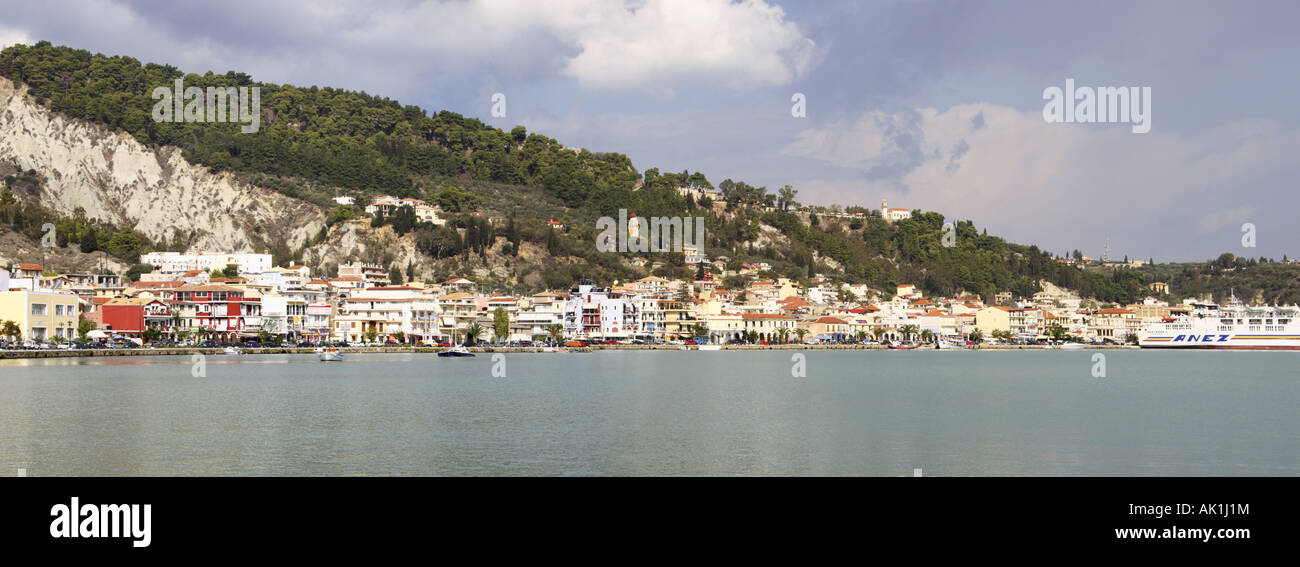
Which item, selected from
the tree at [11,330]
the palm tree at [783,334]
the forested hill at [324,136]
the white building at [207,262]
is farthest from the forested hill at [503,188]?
the tree at [11,330]

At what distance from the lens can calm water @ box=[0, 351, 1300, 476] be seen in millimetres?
21141

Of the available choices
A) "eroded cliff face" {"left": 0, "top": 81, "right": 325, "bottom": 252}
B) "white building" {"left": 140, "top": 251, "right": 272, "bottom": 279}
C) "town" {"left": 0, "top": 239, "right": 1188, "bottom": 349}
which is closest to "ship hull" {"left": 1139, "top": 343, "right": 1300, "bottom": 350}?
"town" {"left": 0, "top": 239, "right": 1188, "bottom": 349}

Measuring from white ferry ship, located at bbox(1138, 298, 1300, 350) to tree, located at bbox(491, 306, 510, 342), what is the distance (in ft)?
218

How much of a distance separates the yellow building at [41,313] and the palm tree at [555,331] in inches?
1389

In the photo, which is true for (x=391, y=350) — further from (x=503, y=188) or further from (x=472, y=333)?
(x=503, y=188)

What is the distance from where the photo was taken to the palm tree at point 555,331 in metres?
91.9

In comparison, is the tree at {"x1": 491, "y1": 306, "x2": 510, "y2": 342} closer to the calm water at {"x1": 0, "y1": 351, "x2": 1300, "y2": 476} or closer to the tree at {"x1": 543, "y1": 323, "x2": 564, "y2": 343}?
the tree at {"x1": 543, "y1": 323, "x2": 564, "y2": 343}

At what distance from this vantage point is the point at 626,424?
93.6ft

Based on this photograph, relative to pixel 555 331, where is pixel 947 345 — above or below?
below

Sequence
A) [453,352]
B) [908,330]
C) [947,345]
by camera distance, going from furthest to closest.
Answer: [908,330]
[947,345]
[453,352]

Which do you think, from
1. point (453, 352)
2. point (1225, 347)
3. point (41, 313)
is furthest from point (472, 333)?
point (1225, 347)

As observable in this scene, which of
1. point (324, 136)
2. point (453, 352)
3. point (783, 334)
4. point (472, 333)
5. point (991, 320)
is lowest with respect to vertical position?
point (453, 352)

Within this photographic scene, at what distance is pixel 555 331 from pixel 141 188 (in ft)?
181
